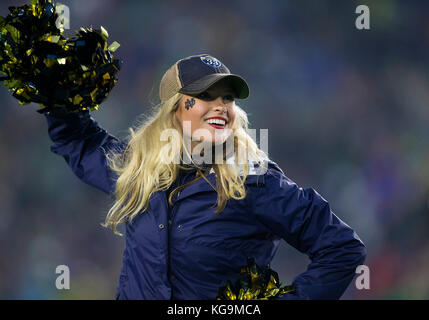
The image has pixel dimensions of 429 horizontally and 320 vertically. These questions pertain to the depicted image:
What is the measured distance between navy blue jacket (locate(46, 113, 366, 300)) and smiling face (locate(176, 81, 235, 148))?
0.19 meters

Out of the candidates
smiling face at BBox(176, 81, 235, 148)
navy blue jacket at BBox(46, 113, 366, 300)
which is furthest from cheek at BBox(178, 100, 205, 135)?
navy blue jacket at BBox(46, 113, 366, 300)

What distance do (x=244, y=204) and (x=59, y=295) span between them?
295 cm

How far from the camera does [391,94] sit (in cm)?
466

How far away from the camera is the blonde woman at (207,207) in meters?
2.03

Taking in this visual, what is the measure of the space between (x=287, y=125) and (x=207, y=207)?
270cm

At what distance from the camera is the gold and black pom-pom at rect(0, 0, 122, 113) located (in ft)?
7.08

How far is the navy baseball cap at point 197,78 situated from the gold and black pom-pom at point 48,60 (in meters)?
0.29

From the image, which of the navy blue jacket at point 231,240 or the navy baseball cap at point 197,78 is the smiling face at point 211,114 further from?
the navy blue jacket at point 231,240

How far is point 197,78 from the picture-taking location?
2.21m
